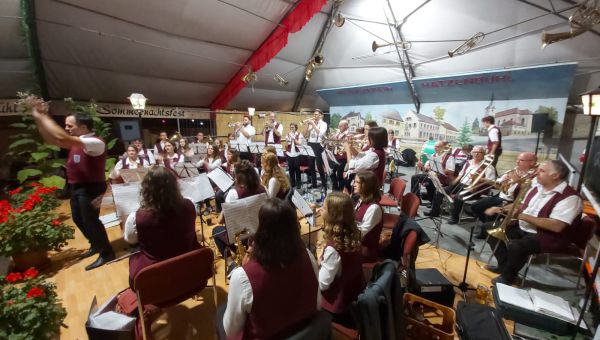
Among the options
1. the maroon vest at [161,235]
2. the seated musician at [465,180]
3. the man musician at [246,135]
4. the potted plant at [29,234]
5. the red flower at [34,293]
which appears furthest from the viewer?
the man musician at [246,135]

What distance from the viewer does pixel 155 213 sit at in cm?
188

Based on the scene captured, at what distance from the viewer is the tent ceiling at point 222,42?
5965mm

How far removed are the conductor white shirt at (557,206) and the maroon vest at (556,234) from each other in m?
0.04

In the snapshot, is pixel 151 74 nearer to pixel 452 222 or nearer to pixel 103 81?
pixel 103 81

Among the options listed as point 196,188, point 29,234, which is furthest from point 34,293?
point 29,234

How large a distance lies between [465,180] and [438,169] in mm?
529

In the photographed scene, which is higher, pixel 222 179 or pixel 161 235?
pixel 222 179

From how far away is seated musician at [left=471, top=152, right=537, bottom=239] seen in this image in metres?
3.44

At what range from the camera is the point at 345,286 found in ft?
5.51

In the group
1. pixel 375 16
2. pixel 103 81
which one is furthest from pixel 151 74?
pixel 375 16

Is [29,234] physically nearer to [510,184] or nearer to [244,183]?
[244,183]

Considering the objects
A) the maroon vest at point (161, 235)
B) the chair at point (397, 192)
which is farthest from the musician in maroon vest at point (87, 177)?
the chair at point (397, 192)

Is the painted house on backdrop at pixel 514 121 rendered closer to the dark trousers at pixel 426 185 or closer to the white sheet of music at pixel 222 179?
the dark trousers at pixel 426 185

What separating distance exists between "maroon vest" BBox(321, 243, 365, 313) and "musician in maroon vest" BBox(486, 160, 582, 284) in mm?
2208
